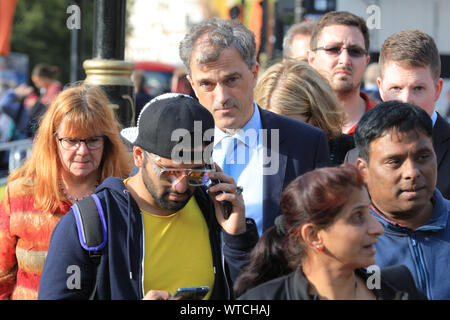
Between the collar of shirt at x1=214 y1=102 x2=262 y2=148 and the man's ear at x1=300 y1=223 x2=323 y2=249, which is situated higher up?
the collar of shirt at x1=214 y1=102 x2=262 y2=148

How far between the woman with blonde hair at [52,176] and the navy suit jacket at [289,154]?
90 cm

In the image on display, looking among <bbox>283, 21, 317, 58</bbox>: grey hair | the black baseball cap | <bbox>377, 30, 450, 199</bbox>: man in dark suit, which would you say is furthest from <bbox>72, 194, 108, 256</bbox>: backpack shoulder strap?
<bbox>283, 21, 317, 58</bbox>: grey hair

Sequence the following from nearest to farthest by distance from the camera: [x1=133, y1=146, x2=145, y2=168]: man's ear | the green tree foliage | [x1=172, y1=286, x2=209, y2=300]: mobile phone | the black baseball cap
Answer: [x1=172, y1=286, x2=209, y2=300]: mobile phone → the black baseball cap → [x1=133, y1=146, x2=145, y2=168]: man's ear → the green tree foliage

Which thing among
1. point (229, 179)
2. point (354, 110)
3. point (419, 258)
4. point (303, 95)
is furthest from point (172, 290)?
point (354, 110)

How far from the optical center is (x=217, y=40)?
3771mm

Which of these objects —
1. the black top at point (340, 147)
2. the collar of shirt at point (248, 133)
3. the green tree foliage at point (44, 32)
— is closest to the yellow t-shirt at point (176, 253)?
the collar of shirt at point (248, 133)

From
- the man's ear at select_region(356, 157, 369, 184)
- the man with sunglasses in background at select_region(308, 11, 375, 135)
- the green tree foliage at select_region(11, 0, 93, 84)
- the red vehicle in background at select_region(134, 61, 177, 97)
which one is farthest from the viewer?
the red vehicle in background at select_region(134, 61, 177, 97)

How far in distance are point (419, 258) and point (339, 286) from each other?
0.59 m

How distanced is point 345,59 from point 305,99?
80 cm

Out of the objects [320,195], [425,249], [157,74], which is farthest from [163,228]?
[157,74]

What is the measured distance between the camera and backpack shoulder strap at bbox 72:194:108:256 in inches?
105

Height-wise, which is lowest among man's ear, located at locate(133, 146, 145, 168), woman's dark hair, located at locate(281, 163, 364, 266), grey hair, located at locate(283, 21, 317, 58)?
woman's dark hair, located at locate(281, 163, 364, 266)

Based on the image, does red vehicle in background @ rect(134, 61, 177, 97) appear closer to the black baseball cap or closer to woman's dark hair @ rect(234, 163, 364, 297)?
the black baseball cap

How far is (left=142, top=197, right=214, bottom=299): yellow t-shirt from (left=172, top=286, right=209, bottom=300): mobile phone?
19cm
